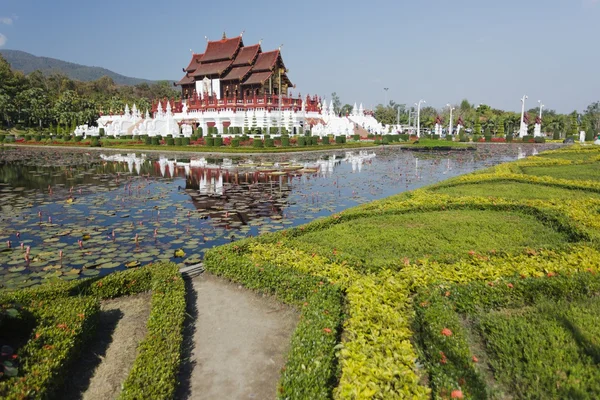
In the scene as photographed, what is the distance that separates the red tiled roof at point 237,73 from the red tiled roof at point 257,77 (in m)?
0.78

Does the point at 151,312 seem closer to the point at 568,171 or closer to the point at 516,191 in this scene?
the point at 516,191

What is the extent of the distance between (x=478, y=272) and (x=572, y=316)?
1.24 metres

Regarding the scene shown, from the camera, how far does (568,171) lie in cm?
1806

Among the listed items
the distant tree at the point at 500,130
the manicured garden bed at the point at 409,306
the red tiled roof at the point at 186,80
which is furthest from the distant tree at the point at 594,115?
the manicured garden bed at the point at 409,306

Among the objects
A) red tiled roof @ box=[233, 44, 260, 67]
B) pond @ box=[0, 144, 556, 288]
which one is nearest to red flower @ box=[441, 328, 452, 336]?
pond @ box=[0, 144, 556, 288]

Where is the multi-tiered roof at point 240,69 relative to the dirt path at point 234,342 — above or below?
above

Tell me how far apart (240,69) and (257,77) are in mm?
3370

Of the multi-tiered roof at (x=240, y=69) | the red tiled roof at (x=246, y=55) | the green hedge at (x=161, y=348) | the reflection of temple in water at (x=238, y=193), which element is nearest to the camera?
the green hedge at (x=161, y=348)

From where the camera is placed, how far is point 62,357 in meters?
3.92

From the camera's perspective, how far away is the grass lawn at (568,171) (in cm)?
1612

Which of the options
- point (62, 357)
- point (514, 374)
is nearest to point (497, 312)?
point (514, 374)

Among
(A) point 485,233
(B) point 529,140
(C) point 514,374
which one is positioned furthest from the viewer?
(B) point 529,140

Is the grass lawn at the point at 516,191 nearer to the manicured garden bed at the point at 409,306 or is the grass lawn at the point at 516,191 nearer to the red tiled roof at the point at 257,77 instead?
the manicured garden bed at the point at 409,306

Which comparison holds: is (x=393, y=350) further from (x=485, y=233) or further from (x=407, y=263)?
(x=485, y=233)
